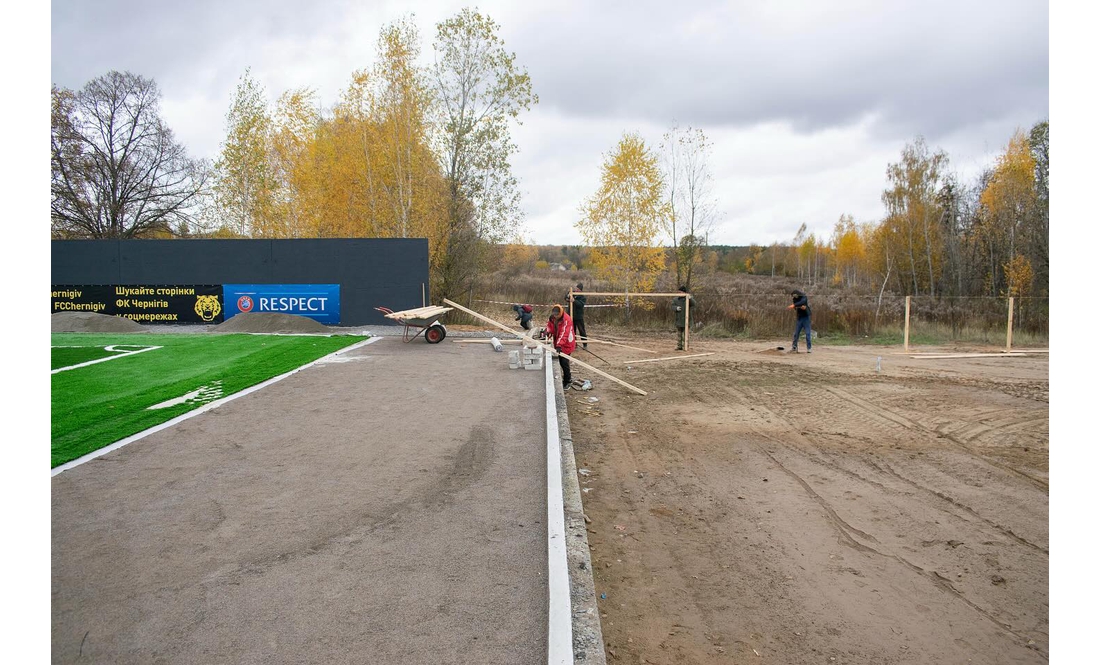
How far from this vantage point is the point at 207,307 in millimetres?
20859

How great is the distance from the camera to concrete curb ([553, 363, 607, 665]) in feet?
10.5

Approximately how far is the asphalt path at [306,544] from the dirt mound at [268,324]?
11.9m

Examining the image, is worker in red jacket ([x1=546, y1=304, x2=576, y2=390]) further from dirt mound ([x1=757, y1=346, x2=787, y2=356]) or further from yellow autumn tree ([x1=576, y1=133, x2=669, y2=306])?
yellow autumn tree ([x1=576, y1=133, x2=669, y2=306])

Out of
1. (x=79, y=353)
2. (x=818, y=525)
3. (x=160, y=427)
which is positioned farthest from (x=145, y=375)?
(x=818, y=525)

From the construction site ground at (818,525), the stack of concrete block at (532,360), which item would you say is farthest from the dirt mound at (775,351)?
the stack of concrete block at (532,360)

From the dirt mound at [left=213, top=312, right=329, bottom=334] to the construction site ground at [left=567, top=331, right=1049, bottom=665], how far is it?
11.4 meters

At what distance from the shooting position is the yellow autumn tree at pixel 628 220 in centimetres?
2878

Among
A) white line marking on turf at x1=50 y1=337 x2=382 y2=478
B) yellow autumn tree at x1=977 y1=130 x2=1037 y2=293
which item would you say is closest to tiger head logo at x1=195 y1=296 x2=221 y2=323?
white line marking on turf at x1=50 y1=337 x2=382 y2=478

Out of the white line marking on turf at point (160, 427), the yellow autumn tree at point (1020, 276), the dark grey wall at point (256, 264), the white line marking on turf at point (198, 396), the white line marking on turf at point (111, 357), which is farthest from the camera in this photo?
the yellow autumn tree at point (1020, 276)

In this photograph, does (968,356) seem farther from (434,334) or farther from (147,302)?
(147,302)

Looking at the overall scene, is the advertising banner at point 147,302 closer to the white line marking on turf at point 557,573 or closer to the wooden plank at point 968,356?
the white line marking on turf at point 557,573

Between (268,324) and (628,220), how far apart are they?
1647 cm

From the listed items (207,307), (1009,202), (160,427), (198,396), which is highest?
(1009,202)

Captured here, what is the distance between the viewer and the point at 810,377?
44.5 feet
